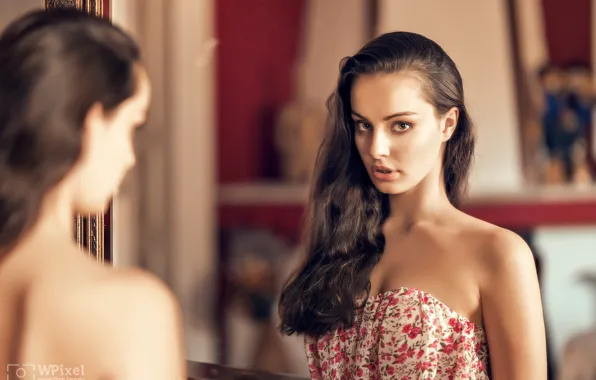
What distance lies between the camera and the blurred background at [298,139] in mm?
3227

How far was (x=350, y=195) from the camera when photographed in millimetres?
1075

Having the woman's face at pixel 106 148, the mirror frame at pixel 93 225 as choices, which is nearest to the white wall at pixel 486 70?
the mirror frame at pixel 93 225

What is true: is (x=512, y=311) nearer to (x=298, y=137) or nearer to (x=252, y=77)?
(x=298, y=137)

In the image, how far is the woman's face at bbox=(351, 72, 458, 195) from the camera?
954 millimetres

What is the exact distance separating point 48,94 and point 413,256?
504mm

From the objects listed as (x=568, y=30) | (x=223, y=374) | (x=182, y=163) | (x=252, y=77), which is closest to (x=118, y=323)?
(x=223, y=374)

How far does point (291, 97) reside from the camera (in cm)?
403

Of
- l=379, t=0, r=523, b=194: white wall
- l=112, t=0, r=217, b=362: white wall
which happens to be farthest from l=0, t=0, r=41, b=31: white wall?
l=379, t=0, r=523, b=194: white wall

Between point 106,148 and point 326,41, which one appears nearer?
point 106,148

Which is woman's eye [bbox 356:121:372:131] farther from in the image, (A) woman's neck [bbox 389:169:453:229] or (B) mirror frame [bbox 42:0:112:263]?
(B) mirror frame [bbox 42:0:112:263]

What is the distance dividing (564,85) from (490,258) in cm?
330

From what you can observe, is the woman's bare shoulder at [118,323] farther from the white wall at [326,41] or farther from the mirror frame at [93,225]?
the white wall at [326,41]

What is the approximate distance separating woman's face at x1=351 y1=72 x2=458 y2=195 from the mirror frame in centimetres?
30

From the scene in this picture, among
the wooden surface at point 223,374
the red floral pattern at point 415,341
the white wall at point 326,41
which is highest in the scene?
the white wall at point 326,41
